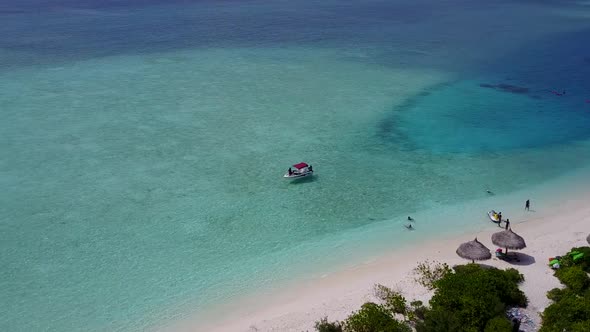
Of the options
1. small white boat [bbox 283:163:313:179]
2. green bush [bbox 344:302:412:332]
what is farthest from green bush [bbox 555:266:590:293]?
small white boat [bbox 283:163:313:179]

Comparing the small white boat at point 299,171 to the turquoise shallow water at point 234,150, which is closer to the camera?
the turquoise shallow water at point 234,150

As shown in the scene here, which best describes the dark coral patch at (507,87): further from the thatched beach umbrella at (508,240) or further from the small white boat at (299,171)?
the thatched beach umbrella at (508,240)

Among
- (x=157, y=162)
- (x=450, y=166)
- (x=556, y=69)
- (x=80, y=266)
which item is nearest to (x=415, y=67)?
(x=556, y=69)

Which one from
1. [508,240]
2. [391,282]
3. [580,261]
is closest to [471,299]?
[391,282]

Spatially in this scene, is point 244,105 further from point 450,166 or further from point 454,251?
point 454,251

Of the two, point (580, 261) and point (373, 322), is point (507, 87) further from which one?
point (373, 322)

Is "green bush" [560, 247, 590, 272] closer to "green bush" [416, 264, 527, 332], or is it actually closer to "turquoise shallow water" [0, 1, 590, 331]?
"green bush" [416, 264, 527, 332]

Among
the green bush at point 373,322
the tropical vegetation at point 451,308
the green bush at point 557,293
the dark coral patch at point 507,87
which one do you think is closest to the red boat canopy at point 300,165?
the tropical vegetation at point 451,308
